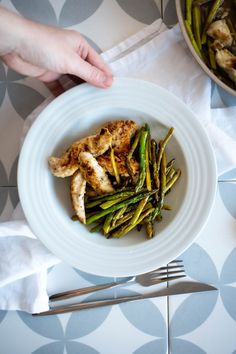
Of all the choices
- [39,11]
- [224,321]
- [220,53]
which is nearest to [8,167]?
[39,11]

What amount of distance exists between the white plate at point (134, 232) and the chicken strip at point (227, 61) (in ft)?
0.57

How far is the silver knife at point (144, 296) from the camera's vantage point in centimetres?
133

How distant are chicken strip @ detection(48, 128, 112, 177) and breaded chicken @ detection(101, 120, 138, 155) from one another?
0.02 m

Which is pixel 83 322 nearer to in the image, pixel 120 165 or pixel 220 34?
pixel 120 165

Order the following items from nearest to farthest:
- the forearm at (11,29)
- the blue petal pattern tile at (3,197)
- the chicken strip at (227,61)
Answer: the forearm at (11,29) → the chicken strip at (227,61) → the blue petal pattern tile at (3,197)

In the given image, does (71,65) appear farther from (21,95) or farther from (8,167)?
(8,167)

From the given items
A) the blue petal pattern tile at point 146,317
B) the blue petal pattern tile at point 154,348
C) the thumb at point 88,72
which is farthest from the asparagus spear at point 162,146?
the blue petal pattern tile at point 154,348

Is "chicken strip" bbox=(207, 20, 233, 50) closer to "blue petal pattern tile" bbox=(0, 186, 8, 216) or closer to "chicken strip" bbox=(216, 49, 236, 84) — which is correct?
"chicken strip" bbox=(216, 49, 236, 84)

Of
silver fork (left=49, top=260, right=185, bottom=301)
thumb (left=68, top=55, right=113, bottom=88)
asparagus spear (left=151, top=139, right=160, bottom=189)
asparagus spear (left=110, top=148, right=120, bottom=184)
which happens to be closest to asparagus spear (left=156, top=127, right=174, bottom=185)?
asparagus spear (left=151, top=139, right=160, bottom=189)

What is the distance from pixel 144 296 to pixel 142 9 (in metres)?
0.88

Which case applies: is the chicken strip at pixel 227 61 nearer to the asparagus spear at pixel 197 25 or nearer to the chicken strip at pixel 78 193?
the asparagus spear at pixel 197 25

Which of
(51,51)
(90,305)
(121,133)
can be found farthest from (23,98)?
(90,305)

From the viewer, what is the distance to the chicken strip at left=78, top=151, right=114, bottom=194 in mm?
1162

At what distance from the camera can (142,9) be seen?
1.35 meters
